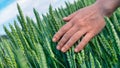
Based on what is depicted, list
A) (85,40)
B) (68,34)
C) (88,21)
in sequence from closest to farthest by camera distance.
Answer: (85,40) → (68,34) → (88,21)

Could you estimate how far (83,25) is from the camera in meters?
1.40

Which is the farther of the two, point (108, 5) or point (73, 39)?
point (108, 5)

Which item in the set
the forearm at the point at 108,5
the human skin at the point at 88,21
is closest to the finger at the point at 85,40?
the human skin at the point at 88,21

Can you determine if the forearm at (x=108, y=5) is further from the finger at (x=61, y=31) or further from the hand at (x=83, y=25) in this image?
the finger at (x=61, y=31)

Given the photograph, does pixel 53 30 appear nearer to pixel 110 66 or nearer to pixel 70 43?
pixel 70 43

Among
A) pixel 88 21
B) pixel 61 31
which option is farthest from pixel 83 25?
pixel 61 31

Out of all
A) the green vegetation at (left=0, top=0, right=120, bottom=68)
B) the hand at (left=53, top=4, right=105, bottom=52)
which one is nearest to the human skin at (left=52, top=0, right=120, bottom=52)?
the hand at (left=53, top=4, right=105, bottom=52)

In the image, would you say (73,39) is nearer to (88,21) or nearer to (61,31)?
(61,31)

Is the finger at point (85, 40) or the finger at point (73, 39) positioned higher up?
the finger at point (73, 39)

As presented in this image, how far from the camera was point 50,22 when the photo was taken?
1.20 m

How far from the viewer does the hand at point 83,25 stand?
A: 1274 millimetres

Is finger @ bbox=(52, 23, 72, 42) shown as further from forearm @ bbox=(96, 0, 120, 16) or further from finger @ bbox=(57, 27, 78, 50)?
forearm @ bbox=(96, 0, 120, 16)

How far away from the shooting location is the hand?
1.27 metres

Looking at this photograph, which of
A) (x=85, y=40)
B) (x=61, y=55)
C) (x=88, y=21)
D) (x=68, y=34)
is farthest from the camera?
(x=88, y=21)
